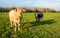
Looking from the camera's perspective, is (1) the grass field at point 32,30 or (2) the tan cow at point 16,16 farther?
(2) the tan cow at point 16,16

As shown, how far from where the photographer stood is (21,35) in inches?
551

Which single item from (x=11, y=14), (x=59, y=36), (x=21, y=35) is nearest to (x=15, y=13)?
(x=11, y=14)

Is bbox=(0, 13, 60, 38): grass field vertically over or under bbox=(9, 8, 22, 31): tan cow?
under

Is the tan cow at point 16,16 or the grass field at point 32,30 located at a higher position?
the tan cow at point 16,16

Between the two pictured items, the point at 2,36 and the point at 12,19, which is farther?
the point at 12,19

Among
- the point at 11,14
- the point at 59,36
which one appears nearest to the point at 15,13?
the point at 11,14

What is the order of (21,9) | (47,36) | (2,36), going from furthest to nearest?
(21,9), (47,36), (2,36)

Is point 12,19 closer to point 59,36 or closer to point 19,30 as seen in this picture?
point 19,30

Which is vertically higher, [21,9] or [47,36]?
[21,9]

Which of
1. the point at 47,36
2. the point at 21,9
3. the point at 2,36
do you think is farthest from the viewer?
the point at 21,9

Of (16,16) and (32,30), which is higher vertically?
(16,16)

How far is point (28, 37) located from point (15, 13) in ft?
11.0

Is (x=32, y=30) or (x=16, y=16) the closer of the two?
(x=16, y=16)

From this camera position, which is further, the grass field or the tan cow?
the tan cow
